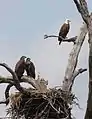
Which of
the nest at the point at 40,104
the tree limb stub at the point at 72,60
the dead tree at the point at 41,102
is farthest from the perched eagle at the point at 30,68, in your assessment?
the nest at the point at 40,104

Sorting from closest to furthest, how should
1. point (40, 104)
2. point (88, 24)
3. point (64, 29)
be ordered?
point (88, 24)
point (40, 104)
point (64, 29)

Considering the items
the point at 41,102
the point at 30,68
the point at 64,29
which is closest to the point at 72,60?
the point at 30,68

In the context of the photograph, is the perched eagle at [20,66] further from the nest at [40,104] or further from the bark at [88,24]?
the bark at [88,24]

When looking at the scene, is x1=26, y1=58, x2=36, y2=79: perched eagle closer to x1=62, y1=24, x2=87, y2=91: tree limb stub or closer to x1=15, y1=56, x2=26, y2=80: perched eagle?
x1=15, y1=56, x2=26, y2=80: perched eagle

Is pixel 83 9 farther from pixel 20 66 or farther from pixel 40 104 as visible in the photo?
pixel 20 66

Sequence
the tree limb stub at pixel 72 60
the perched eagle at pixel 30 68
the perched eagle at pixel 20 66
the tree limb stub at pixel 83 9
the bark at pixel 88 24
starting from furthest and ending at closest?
the perched eagle at pixel 30 68
the tree limb stub at pixel 72 60
the perched eagle at pixel 20 66
the tree limb stub at pixel 83 9
the bark at pixel 88 24

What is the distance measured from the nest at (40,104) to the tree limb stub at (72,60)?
720 millimetres

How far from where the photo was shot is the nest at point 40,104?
25.1 ft

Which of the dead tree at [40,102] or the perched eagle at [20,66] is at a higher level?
the perched eagle at [20,66]

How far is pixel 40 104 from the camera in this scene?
7777mm

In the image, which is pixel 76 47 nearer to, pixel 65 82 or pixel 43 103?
pixel 65 82

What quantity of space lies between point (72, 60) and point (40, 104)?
192cm

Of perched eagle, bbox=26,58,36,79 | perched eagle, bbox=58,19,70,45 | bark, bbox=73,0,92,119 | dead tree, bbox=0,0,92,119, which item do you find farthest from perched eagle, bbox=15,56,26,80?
bark, bbox=73,0,92,119

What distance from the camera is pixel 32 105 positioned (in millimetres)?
7785
